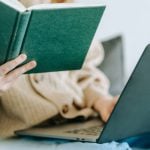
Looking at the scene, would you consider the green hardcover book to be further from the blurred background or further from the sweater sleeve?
the blurred background

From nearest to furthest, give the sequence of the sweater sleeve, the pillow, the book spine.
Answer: the book spine, the sweater sleeve, the pillow

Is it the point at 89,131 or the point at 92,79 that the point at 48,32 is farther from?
the point at 92,79

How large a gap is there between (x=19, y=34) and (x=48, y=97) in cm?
33

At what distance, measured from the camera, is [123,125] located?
1.06 m

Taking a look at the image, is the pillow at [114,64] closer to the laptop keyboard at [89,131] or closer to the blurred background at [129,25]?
the blurred background at [129,25]

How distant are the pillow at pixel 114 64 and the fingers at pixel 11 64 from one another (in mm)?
680

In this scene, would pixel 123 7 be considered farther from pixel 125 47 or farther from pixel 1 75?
pixel 1 75

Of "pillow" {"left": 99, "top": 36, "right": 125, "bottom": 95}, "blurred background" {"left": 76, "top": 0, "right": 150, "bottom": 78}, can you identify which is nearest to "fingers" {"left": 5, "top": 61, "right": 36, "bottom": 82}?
"pillow" {"left": 99, "top": 36, "right": 125, "bottom": 95}

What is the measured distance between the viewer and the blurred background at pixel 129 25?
184 cm

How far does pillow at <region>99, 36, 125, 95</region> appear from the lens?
166 centimetres

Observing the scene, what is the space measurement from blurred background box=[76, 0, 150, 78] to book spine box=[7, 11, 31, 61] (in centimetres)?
84

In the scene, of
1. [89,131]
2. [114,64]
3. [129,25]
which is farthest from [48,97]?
[129,25]

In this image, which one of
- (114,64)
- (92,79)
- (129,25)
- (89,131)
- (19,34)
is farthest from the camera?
Answer: (129,25)

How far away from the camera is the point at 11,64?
102cm
